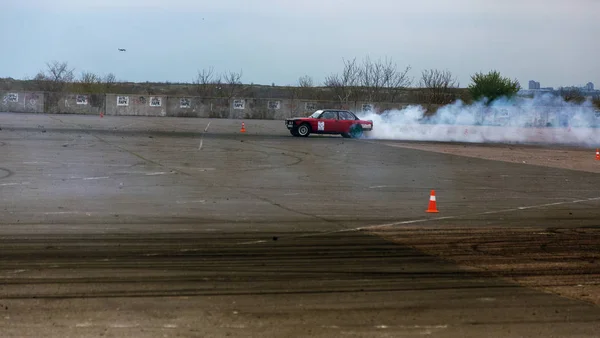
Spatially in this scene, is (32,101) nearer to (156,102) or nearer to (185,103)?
(156,102)

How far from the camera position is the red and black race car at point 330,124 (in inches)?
1359

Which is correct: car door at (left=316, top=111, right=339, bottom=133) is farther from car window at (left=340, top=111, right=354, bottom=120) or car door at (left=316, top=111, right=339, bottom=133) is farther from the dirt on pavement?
the dirt on pavement

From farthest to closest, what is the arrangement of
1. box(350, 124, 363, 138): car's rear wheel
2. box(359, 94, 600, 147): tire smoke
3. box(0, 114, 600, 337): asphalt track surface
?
box(359, 94, 600, 147): tire smoke → box(350, 124, 363, 138): car's rear wheel → box(0, 114, 600, 337): asphalt track surface

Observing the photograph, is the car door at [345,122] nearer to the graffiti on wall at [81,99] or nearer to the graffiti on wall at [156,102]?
the graffiti on wall at [156,102]

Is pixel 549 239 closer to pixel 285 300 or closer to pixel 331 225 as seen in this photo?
pixel 331 225

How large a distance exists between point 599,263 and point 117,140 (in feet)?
72.3

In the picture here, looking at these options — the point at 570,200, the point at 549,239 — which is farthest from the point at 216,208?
the point at 570,200

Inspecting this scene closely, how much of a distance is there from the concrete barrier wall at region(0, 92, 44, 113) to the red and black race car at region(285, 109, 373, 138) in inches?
1072

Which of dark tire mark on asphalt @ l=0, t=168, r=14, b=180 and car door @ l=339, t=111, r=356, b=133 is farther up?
car door @ l=339, t=111, r=356, b=133

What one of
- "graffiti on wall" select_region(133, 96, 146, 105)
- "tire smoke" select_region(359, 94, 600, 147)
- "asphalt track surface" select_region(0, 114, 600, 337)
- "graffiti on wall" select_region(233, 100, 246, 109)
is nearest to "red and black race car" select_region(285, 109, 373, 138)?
"tire smoke" select_region(359, 94, 600, 147)

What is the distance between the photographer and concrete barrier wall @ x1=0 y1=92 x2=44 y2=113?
→ 54281mm

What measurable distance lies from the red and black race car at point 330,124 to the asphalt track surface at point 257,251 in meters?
14.3

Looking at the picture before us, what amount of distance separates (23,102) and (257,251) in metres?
50.3

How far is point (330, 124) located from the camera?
3491 cm
